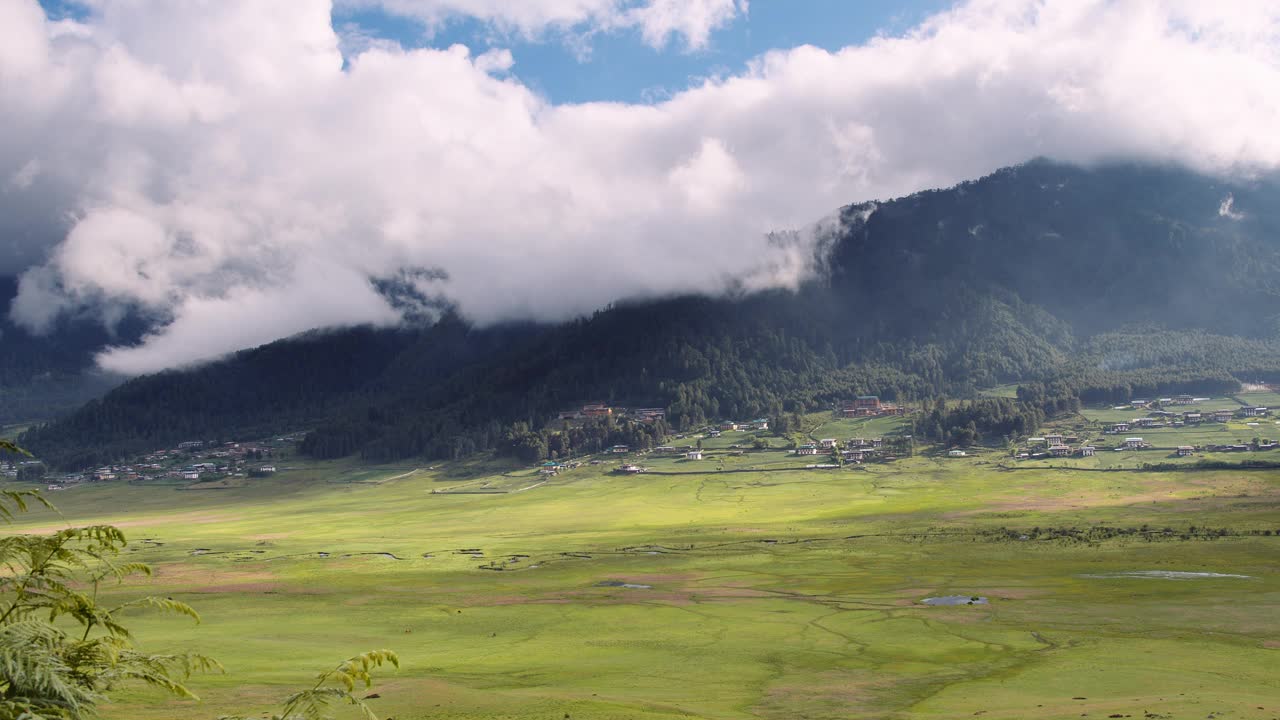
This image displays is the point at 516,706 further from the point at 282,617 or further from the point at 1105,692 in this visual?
the point at 282,617

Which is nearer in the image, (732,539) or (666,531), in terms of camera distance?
(732,539)

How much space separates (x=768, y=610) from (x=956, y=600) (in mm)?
16748

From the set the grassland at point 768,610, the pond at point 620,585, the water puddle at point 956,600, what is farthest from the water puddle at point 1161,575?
the pond at point 620,585

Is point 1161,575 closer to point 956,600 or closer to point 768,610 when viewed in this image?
point 956,600

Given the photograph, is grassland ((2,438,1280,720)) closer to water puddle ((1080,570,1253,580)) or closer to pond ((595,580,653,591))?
pond ((595,580,653,591))

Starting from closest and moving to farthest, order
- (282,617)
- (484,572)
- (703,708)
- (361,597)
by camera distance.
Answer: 1. (703,708)
2. (282,617)
3. (361,597)
4. (484,572)

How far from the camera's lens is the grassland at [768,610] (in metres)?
49.1

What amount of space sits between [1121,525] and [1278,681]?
249ft

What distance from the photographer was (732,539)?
12456cm

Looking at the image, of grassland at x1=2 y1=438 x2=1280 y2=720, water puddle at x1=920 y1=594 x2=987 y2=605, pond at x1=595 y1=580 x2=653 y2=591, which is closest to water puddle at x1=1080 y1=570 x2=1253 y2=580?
grassland at x1=2 y1=438 x2=1280 y2=720

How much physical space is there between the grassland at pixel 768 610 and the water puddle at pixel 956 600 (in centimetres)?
137

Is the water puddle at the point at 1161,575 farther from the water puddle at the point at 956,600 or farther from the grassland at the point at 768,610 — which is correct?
the water puddle at the point at 956,600

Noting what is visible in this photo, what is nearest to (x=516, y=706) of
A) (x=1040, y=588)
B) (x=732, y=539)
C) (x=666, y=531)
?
(x=1040, y=588)

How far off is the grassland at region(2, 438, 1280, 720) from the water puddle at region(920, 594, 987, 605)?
4.48ft
